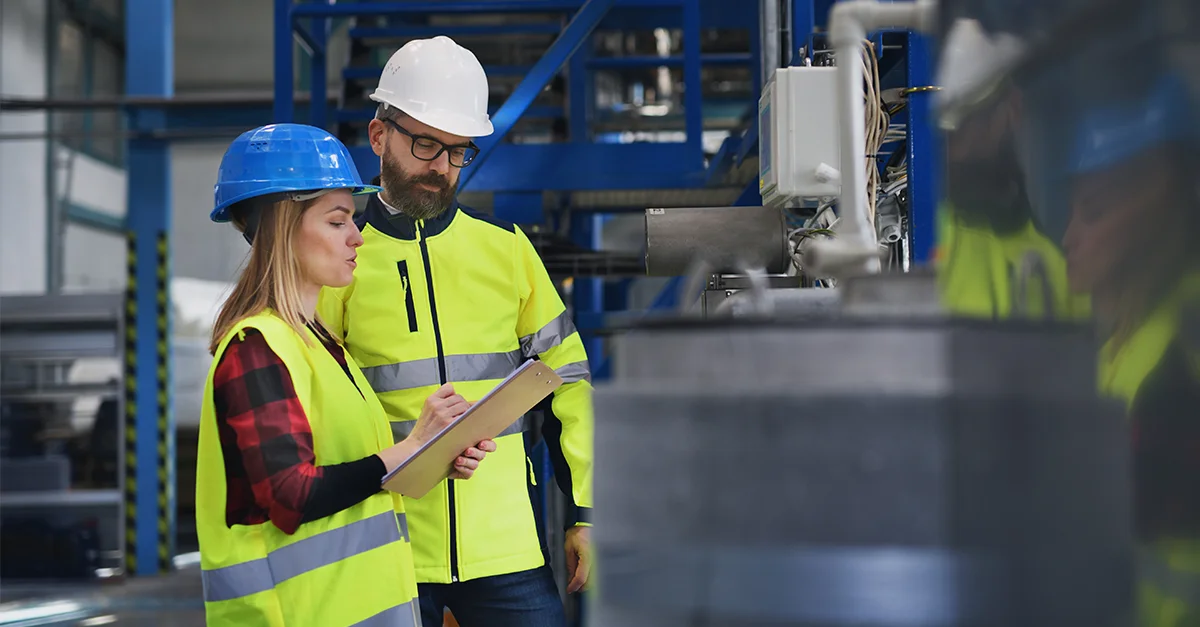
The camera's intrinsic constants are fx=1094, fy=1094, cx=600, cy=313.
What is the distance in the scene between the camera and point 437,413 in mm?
2064

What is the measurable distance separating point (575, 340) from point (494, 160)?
1902 mm

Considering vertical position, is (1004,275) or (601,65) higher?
(601,65)

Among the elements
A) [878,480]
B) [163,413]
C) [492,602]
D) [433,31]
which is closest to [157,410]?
[163,413]

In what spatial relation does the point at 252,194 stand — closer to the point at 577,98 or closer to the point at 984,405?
the point at 984,405

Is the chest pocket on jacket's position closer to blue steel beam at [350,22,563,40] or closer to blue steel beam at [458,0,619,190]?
blue steel beam at [458,0,619,190]

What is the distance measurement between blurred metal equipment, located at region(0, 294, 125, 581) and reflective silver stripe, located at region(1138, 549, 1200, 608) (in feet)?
27.1

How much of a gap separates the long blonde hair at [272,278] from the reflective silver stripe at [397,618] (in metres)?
0.50

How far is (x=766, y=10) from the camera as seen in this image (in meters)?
3.55

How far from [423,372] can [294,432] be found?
2.04 ft

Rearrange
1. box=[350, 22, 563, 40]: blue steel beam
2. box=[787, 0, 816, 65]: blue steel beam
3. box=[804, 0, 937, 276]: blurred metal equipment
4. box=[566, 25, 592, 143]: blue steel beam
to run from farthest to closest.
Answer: box=[350, 22, 563, 40]: blue steel beam, box=[566, 25, 592, 143]: blue steel beam, box=[787, 0, 816, 65]: blue steel beam, box=[804, 0, 937, 276]: blurred metal equipment

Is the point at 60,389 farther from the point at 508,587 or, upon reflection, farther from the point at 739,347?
the point at 739,347

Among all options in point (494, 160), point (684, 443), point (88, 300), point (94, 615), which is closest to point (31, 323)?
point (88, 300)

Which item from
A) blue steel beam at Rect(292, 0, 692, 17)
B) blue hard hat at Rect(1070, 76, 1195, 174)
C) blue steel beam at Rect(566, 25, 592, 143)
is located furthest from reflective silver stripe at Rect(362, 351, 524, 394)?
blue steel beam at Rect(566, 25, 592, 143)

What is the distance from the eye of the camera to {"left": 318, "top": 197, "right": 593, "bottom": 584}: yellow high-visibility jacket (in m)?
2.38
